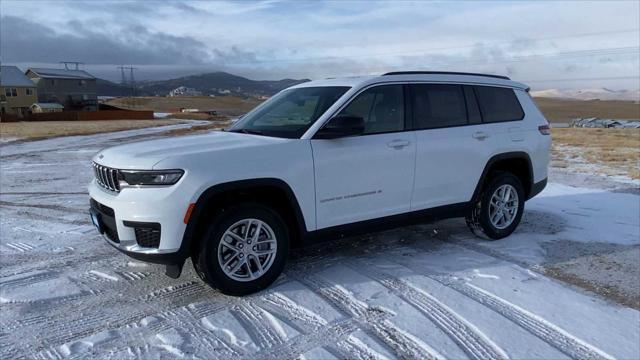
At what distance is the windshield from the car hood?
21 centimetres

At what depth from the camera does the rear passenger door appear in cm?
504

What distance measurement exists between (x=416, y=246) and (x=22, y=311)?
3.83 meters

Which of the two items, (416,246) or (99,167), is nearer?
(99,167)

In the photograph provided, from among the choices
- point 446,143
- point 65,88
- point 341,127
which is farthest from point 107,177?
point 65,88

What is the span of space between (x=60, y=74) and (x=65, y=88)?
2.73m

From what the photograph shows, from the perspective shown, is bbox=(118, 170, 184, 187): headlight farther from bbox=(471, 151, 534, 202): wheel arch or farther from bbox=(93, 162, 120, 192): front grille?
bbox=(471, 151, 534, 202): wheel arch

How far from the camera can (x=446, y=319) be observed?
3771 mm

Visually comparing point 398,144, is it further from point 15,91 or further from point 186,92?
point 186,92

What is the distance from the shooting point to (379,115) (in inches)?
190

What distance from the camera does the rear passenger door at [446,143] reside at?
5.04 metres

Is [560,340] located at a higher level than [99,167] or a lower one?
lower

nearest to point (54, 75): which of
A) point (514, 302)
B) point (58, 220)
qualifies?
point (58, 220)

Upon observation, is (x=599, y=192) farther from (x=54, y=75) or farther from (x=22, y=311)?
(x=54, y=75)

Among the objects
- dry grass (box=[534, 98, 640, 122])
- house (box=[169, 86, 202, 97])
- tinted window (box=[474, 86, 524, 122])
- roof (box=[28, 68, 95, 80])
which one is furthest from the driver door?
house (box=[169, 86, 202, 97])
